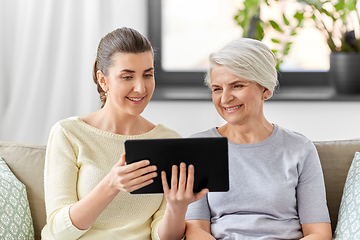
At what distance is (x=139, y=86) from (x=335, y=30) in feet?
Answer: 4.44

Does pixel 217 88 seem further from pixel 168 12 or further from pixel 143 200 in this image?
pixel 168 12

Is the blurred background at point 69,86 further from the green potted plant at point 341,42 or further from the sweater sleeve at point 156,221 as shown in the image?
the sweater sleeve at point 156,221

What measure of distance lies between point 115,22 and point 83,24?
164 millimetres

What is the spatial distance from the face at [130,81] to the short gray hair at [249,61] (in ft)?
0.73

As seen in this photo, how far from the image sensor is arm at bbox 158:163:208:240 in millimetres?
1184

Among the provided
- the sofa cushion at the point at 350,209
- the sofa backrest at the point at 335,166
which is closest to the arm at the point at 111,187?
the sofa cushion at the point at 350,209

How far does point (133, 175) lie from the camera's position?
1.18 metres

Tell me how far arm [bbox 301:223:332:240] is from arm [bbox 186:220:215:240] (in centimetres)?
29

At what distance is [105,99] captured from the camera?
5.51 ft

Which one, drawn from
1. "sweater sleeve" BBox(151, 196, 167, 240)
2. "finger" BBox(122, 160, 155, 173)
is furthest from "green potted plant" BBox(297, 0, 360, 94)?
"finger" BBox(122, 160, 155, 173)

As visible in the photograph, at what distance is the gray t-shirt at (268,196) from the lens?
4.53 ft

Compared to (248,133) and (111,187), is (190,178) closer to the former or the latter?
(111,187)

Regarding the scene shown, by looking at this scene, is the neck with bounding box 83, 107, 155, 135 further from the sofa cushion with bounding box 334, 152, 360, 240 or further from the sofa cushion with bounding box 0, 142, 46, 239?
the sofa cushion with bounding box 334, 152, 360, 240

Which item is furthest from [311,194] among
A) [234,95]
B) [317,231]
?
[234,95]
